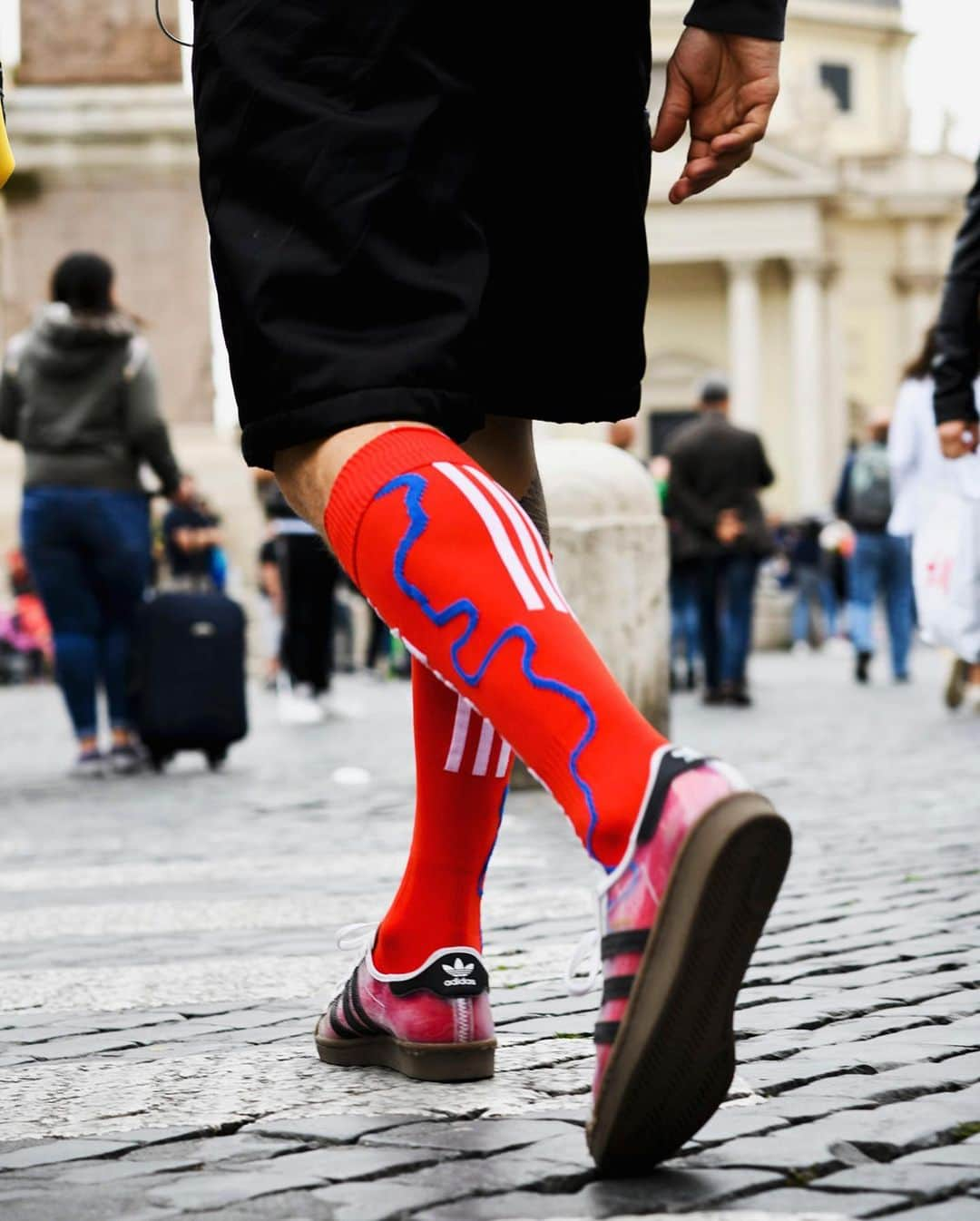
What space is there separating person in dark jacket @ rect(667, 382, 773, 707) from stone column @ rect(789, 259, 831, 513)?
5028cm

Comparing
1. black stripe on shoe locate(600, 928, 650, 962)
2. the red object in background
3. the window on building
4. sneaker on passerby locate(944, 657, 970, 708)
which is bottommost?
the red object in background

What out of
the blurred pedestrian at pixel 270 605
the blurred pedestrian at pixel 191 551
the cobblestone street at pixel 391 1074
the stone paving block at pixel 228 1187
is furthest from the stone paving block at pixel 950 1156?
the blurred pedestrian at pixel 270 605

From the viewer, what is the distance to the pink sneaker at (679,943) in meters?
1.97

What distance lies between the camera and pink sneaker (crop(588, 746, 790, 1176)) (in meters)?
1.97

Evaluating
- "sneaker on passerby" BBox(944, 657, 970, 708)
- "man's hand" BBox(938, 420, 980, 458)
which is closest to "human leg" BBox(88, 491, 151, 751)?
"man's hand" BBox(938, 420, 980, 458)

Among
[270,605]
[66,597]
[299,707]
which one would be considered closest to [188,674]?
[66,597]

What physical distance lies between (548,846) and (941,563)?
6.16ft

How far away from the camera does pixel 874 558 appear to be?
15992 mm

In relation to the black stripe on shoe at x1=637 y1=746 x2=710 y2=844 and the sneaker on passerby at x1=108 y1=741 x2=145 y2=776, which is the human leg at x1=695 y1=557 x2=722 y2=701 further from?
the black stripe on shoe at x1=637 y1=746 x2=710 y2=844

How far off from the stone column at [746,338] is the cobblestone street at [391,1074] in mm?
58743

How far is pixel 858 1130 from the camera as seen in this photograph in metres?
2.27

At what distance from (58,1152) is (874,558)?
1404cm

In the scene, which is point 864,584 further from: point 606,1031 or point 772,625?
point 606,1031

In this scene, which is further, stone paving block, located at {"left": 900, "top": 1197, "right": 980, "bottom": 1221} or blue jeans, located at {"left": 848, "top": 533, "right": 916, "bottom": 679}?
blue jeans, located at {"left": 848, "top": 533, "right": 916, "bottom": 679}
